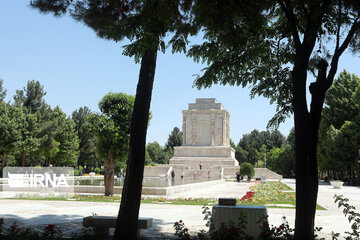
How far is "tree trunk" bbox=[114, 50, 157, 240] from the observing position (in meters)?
6.58

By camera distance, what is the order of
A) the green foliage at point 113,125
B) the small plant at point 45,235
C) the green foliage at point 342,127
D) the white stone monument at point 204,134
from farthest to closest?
the white stone monument at point 204,134, the green foliage at point 342,127, the green foliage at point 113,125, the small plant at point 45,235

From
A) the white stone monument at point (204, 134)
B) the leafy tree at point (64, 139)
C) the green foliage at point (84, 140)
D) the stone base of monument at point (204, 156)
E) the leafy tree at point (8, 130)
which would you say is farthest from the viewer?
the green foliage at point (84, 140)

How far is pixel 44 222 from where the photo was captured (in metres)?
9.52

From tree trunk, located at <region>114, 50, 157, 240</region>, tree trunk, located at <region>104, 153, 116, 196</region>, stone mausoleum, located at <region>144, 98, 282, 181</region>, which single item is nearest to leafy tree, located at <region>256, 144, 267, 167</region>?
stone mausoleum, located at <region>144, 98, 282, 181</region>

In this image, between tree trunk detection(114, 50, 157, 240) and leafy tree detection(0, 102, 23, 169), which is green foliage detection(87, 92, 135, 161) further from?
leafy tree detection(0, 102, 23, 169)

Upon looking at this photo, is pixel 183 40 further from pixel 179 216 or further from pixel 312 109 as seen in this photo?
pixel 179 216

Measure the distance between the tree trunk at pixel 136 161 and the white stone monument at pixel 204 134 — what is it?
166 feet

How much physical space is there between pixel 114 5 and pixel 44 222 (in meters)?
6.33

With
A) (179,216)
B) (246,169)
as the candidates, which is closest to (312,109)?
(179,216)

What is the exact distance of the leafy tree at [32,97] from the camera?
48.5 meters

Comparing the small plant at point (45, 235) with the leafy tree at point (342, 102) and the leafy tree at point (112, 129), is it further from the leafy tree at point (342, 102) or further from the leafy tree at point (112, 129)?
the leafy tree at point (342, 102)

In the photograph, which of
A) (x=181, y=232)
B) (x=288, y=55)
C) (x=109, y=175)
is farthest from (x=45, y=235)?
(x=109, y=175)

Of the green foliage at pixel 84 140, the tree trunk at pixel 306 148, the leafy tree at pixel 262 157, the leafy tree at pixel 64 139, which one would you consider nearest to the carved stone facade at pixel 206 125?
the green foliage at pixel 84 140

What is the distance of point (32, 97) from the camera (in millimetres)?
48938
